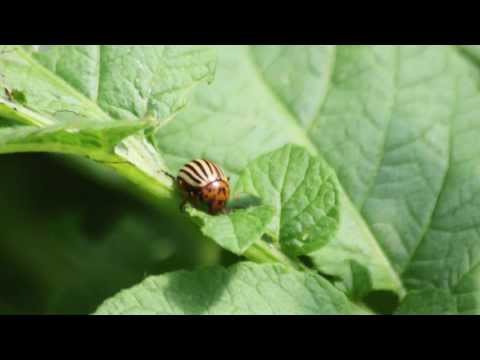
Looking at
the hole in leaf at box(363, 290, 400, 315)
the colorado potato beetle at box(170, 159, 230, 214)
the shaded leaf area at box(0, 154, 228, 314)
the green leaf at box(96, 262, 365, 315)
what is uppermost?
the colorado potato beetle at box(170, 159, 230, 214)

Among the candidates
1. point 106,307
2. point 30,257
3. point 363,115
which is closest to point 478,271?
point 363,115

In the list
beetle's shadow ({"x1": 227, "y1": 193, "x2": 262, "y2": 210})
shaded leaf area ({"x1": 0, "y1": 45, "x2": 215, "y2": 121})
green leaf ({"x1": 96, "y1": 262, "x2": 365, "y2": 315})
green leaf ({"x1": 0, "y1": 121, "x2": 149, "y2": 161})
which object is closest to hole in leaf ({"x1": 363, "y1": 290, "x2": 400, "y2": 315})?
green leaf ({"x1": 96, "y1": 262, "x2": 365, "y2": 315})

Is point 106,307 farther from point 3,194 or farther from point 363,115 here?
point 3,194

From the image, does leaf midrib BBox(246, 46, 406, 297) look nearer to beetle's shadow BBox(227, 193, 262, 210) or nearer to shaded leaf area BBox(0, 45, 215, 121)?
beetle's shadow BBox(227, 193, 262, 210)

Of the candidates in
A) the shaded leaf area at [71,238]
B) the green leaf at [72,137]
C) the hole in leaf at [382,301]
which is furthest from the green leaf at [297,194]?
the shaded leaf area at [71,238]

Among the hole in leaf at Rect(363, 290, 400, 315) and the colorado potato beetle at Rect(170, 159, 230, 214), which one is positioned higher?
the colorado potato beetle at Rect(170, 159, 230, 214)

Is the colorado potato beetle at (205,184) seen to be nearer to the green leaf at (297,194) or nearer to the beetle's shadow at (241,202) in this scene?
the beetle's shadow at (241,202)
